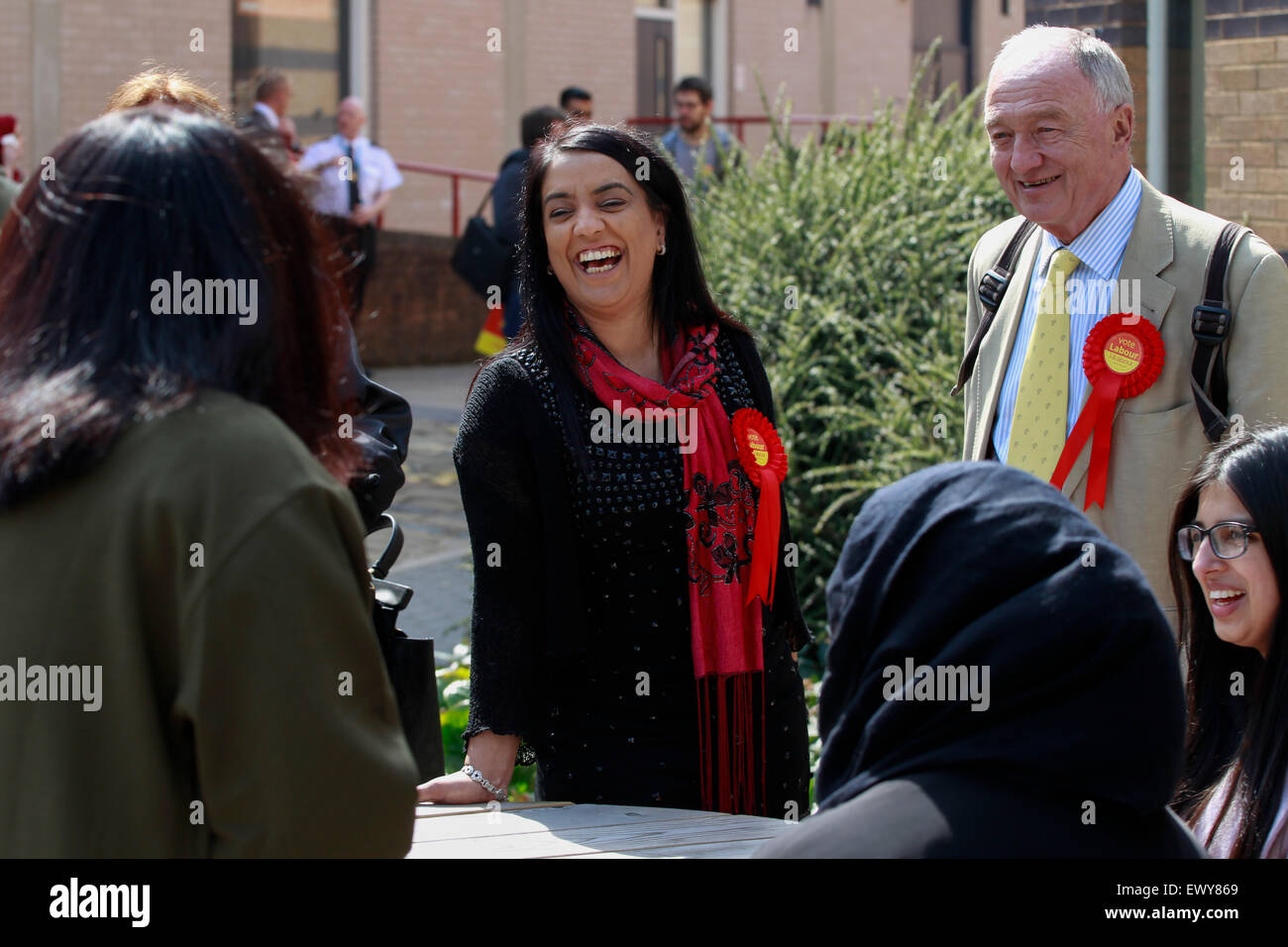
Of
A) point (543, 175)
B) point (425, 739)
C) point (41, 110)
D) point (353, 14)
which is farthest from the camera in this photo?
point (353, 14)

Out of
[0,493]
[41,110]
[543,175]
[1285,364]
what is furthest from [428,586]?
[41,110]

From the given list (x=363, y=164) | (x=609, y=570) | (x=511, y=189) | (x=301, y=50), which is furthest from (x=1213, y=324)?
(x=301, y=50)

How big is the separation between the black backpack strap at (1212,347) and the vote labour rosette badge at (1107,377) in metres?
→ 0.08

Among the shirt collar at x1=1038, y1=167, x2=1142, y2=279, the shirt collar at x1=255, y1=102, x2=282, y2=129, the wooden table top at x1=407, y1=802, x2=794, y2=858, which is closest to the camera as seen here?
the wooden table top at x1=407, y1=802, x2=794, y2=858

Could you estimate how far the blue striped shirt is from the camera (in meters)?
3.27

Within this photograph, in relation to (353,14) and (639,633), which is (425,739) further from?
(353,14)

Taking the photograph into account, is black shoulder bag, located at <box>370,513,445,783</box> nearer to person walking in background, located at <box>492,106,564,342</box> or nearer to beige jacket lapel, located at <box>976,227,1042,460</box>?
beige jacket lapel, located at <box>976,227,1042,460</box>

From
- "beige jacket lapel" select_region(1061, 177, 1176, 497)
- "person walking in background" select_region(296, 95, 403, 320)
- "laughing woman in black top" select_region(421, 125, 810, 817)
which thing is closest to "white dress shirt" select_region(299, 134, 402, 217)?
"person walking in background" select_region(296, 95, 403, 320)

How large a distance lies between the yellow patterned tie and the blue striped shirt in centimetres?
2

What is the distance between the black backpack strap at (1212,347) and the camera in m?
3.09

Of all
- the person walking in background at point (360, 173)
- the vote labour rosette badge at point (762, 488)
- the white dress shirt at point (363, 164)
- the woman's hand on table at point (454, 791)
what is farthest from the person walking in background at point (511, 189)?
the woman's hand on table at point (454, 791)

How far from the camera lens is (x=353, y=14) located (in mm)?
15477

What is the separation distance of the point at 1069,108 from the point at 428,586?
4665mm

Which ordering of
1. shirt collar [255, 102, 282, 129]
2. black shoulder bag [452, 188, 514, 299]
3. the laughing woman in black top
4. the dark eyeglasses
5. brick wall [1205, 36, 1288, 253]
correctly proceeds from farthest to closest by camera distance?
shirt collar [255, 102, 282, 129] < black shoulder bag [452, 188, 514, 299] < brick wall [1205, 36, 1288, 253] < the laughing woman in black top < the dark eyeglasses
